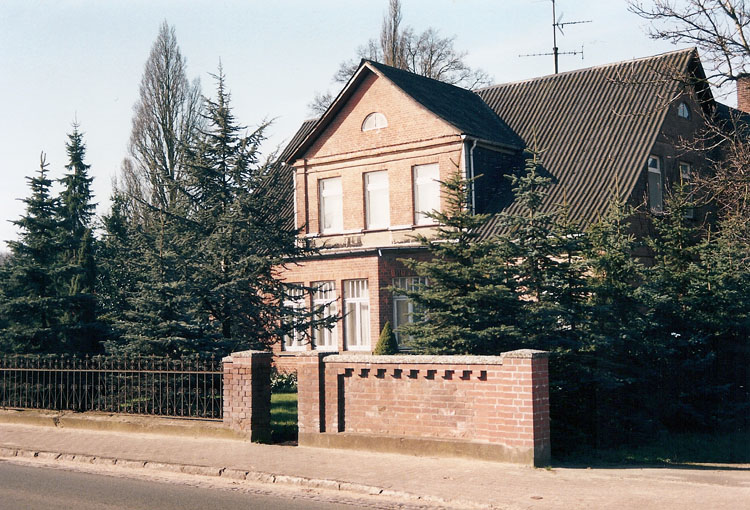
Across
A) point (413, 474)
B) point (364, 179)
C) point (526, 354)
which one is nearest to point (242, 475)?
point (413, 474)

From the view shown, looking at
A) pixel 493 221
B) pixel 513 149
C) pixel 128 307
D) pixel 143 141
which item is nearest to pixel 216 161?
pixel 128 307

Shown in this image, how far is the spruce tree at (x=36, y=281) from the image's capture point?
736 inches

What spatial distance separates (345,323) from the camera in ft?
85.9

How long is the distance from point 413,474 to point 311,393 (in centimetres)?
281

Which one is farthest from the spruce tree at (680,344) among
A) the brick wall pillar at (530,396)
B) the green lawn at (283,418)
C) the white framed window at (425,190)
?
the white framed window at (425,190)

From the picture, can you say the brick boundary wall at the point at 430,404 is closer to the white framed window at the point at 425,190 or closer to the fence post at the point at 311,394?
the fence post at the point at 311,394

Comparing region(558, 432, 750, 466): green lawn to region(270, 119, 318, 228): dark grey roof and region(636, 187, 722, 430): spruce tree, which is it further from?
region(270, 119, 318, 228): dark grey roof

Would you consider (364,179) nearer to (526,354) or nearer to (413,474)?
(526,354)

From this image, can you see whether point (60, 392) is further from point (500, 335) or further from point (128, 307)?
point (500, 335)

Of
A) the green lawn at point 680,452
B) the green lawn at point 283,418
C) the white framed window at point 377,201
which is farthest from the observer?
the white framed window at point 377,201

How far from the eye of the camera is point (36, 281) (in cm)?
1919

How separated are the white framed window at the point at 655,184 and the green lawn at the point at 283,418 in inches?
A: 467

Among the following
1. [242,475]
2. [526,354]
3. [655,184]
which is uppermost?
[655,184]

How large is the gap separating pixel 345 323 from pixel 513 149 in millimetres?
7681
